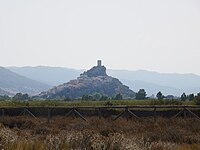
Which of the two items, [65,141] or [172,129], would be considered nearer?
[65,141]

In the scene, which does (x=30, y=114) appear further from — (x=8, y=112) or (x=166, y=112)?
(x=166, y=112)

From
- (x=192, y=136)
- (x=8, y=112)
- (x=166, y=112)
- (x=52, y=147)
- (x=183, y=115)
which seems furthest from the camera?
(x=8, y=112)

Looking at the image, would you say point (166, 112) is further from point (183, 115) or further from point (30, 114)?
point (30, 114)

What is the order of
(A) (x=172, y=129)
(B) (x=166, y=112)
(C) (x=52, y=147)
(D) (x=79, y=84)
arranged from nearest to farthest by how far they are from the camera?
(C) (x=52, y=147) < (A) (x=172, y=129) < (B) (x=166, y=112) < (D) (x=79, y=84)

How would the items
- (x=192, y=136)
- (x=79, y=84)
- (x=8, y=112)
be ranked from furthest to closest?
(x=79, y=84) → (x=8, y=112) → (x=192, y=136)

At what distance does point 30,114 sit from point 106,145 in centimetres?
1807

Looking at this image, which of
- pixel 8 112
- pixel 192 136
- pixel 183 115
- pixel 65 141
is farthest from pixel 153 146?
pixel 8 112

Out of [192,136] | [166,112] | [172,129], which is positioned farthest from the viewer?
[166,112]

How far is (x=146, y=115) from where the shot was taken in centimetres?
2564

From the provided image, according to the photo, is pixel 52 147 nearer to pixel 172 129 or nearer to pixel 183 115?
pixel 172 129

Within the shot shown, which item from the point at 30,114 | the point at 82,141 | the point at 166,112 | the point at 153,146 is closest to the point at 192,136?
the point at 153,146

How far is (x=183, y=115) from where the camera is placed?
22.5m

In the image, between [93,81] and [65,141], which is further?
[93,81]

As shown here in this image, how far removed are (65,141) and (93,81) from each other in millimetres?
188141
